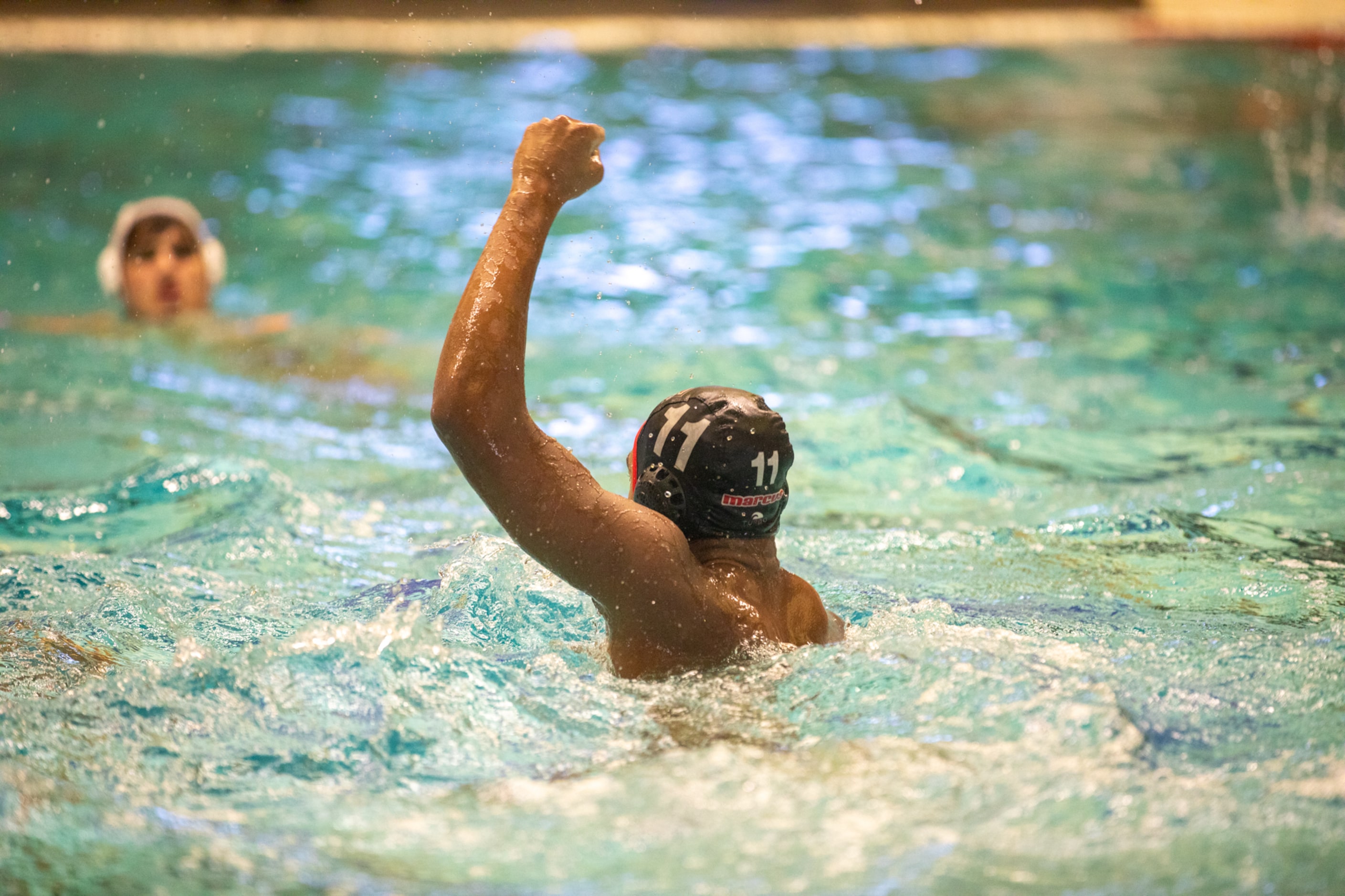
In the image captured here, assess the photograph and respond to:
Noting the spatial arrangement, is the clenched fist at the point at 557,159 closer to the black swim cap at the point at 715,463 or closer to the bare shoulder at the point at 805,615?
the black swim cap at the point at 715,463

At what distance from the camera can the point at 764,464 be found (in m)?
2.53

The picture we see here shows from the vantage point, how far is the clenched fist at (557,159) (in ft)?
8.14

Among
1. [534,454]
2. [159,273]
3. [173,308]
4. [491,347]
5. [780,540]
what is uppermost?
[159,273]

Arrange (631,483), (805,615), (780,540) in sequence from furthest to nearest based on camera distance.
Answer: (780,540)
(805,615)
(631,483)

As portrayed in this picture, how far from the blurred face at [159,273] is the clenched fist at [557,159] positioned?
544 centimetres

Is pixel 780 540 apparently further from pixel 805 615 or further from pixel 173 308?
pixel 173 308

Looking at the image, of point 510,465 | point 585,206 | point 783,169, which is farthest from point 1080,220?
point 510,465

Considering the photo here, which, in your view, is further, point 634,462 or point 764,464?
point 634,462

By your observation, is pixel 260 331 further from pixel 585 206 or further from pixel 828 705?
pixel 828 705

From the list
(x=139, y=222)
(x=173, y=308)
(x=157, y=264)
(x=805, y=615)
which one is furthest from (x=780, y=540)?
(x=139, y=222)

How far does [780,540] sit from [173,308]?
4720 millimetres

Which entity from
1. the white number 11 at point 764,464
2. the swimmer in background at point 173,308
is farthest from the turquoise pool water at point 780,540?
the white number 11 at point 764,464

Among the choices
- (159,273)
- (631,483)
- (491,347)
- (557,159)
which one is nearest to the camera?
(491,347)

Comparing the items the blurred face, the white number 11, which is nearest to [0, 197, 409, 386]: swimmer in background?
the blurred face
